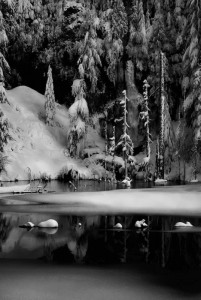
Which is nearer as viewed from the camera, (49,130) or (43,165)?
(43,165)

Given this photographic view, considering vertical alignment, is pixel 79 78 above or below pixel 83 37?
below

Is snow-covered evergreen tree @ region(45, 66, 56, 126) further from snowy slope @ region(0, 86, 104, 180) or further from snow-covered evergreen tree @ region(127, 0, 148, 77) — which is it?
snow-covered evergreen tree @ region(127, 0, 148, 77)

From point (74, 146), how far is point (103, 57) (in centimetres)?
1143

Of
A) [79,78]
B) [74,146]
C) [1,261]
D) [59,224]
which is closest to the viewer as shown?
[1,261]

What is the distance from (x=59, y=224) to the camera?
1476 centimetres

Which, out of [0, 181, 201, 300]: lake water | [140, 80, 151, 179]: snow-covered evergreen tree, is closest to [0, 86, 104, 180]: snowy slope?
[140, 80, 151, 179]: snow-covered evergreen tree

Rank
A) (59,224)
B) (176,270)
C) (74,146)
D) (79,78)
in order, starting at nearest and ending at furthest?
(176,270)
(59,224)
(74,146)
(79,78)

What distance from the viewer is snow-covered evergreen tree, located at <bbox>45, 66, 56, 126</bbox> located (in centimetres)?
4612

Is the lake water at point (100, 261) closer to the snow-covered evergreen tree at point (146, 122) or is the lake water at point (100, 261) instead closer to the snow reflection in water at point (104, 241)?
the snow reflection in water at point (104, 241)

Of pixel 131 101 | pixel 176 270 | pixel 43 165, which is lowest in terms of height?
pixel 176 270

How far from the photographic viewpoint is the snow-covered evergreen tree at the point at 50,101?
4612 centimetres

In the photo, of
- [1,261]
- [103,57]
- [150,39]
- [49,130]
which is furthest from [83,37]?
[1,261]

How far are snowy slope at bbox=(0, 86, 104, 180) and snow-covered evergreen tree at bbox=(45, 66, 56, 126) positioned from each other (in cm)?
83

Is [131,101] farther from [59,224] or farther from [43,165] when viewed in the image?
[59,224]
